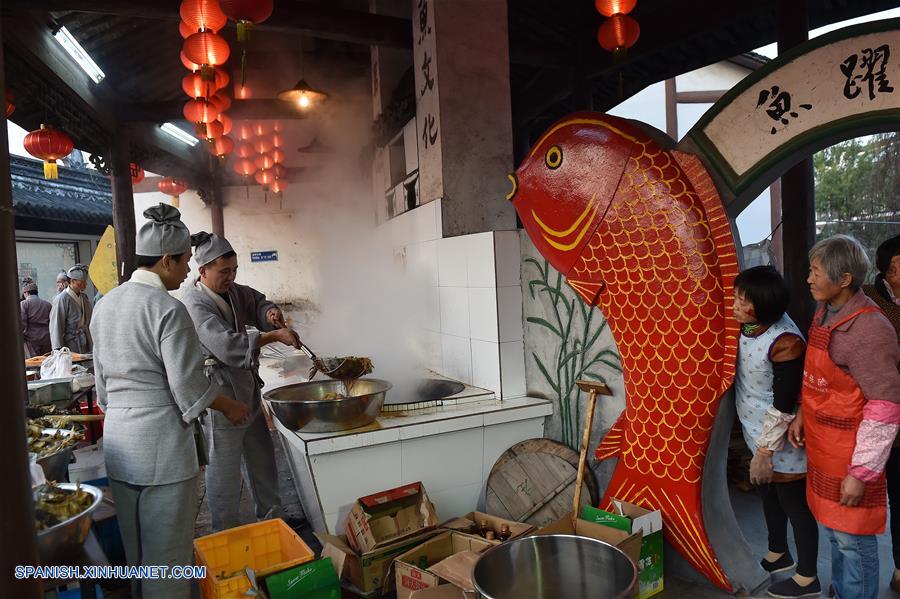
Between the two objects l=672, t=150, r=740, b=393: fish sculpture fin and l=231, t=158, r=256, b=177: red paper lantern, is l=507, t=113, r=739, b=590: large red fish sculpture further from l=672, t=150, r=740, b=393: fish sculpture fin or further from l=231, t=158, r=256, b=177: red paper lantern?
l=231, t=158, r=256, b=177: red paper lantern

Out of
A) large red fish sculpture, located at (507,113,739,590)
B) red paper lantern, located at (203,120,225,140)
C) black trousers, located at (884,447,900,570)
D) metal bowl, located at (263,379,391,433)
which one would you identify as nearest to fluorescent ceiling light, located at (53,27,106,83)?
red paper lantern, located at (203,120,225,140)

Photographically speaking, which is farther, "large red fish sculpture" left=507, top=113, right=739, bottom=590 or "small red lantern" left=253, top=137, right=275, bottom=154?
"small red lantern" left=253, top=137, right=275, bottom=154

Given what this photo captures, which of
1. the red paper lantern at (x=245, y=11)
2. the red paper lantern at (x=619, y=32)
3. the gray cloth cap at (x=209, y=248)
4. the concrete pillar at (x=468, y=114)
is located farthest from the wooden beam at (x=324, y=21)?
the gray cloth cap at (x=209, y=248)

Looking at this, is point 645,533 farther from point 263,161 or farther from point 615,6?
point 263,161

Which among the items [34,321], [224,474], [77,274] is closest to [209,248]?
[224,474]

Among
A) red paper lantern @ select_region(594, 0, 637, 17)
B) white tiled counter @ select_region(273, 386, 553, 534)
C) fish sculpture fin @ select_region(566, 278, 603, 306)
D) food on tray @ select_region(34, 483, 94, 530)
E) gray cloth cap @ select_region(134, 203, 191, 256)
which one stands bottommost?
white tiled counter @ select_region(273, 386, 553, 534)

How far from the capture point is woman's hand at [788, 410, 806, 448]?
9.17 ft

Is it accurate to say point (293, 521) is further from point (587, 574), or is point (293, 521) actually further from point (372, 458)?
point (587, 574)

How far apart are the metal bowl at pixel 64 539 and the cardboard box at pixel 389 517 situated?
5.32 feet

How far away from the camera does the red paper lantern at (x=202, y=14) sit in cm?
504

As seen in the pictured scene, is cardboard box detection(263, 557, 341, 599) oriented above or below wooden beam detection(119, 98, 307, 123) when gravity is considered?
below

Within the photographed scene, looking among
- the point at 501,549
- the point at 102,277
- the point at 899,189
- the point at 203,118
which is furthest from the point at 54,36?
the point at 899,189

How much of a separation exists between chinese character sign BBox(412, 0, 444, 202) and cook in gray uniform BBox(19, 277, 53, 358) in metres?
7.28

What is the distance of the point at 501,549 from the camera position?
8.81 feet
